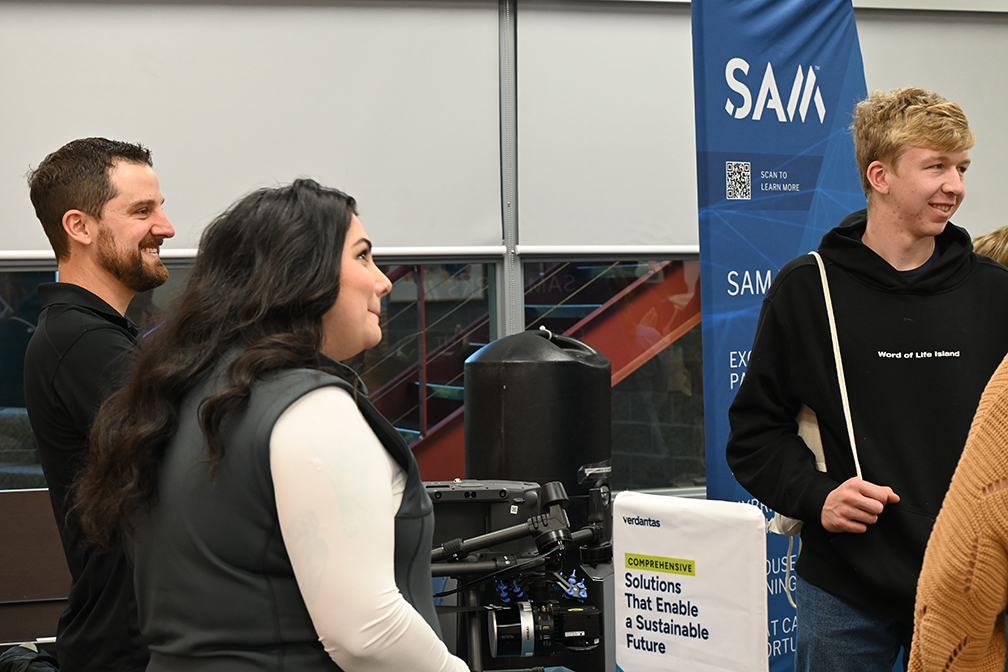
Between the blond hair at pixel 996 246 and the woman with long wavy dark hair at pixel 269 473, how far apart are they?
201 centimetres

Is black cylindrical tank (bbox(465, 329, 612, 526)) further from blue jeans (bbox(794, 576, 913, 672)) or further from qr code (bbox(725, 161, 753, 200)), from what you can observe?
blue jeans (bbox(794, 576, 913, 672))

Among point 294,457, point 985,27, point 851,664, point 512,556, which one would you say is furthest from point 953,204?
point 985,27

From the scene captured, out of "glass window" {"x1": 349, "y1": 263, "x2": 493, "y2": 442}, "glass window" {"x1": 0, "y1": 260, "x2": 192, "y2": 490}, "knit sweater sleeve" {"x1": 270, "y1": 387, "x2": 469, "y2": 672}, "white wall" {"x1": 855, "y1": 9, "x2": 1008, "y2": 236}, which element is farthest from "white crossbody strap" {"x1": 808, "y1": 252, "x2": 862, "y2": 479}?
"white wall" {"x1": 855, "y1": 9, "x2": 1008, "y2": 236}

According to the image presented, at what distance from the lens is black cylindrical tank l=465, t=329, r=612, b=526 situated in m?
3.10

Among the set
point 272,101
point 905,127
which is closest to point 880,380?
point 905,127

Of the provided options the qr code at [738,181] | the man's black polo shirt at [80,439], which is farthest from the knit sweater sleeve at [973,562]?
the qr code at [738,181]

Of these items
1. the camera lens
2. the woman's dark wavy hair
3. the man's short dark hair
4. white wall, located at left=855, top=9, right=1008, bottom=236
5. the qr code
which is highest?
white wall, located at left=855, top=9, right=1008, bottom=236

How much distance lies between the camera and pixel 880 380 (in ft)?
6.22

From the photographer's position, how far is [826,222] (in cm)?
332

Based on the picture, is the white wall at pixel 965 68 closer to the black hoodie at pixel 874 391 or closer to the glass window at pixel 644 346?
the glass window at pixel 644 346

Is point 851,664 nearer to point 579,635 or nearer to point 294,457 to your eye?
point 579,635

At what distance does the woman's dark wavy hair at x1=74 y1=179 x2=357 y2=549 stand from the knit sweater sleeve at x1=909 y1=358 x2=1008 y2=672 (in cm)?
83

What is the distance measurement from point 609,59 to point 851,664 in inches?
129

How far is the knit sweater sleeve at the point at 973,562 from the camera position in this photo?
3.47 ft
